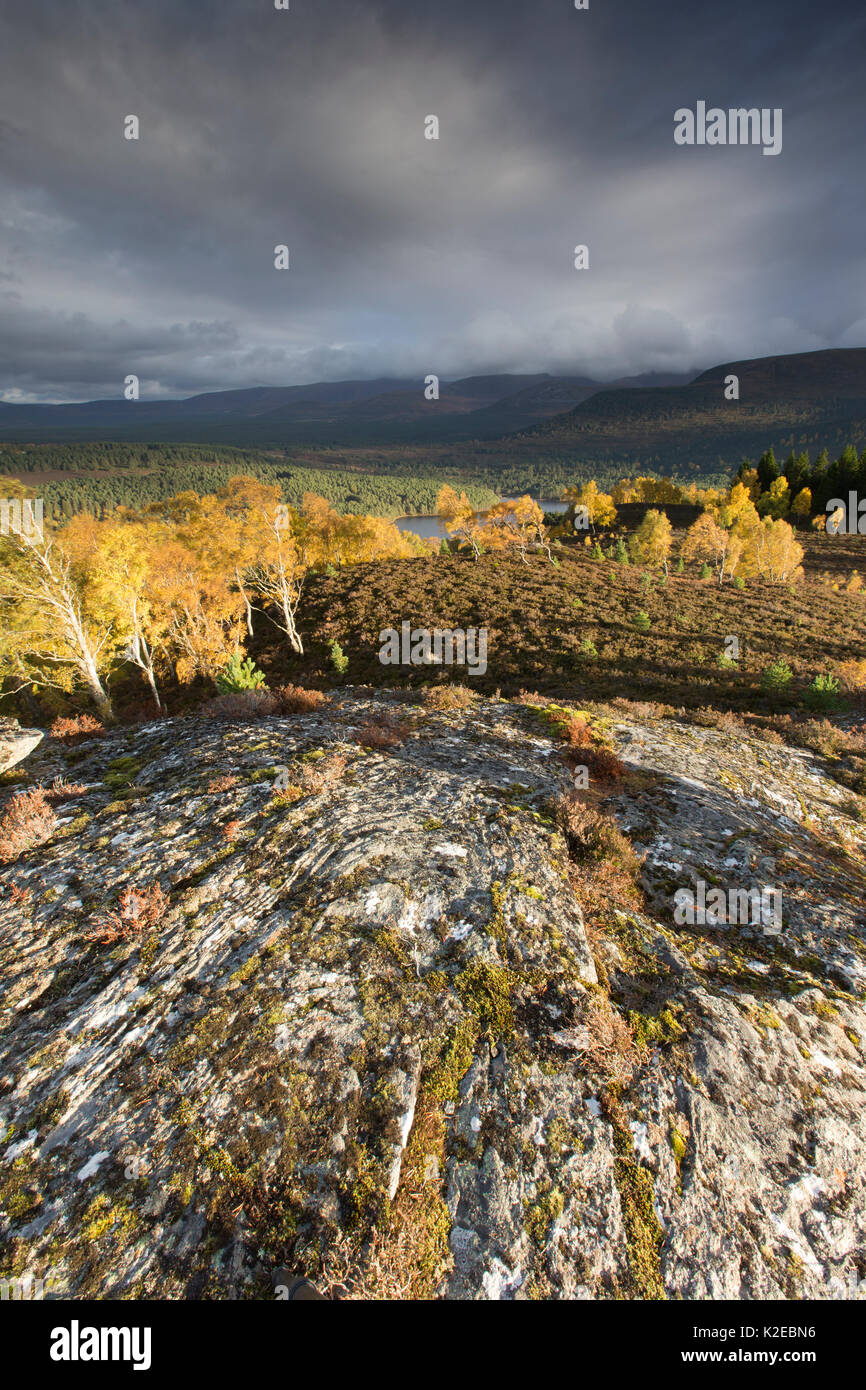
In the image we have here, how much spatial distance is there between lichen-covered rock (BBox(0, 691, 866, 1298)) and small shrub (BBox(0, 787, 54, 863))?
0.59 feet

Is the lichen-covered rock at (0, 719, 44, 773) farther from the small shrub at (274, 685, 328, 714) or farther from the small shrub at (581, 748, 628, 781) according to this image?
the small shrub at (581, 748, 628, 781)

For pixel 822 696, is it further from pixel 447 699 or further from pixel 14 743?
pixel 14 743

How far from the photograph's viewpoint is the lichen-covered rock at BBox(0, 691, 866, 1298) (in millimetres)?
3447

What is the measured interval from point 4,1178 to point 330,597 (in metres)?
44.9

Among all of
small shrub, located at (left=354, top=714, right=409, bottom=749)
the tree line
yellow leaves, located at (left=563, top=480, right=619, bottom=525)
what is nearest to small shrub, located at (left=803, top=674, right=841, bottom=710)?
small shrub, located at (left=354, top=714, right=409, bottom=749)

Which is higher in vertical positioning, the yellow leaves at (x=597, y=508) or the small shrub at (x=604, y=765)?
the yellow leaves at (x=597, y=508)

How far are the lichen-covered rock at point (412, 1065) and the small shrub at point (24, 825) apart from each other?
18 centimetres

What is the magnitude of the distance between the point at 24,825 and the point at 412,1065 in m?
6.69

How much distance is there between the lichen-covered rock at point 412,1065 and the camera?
3.45m

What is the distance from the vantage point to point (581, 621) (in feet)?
123

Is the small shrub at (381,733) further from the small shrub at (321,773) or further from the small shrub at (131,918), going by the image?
the small shrub at (131,918)

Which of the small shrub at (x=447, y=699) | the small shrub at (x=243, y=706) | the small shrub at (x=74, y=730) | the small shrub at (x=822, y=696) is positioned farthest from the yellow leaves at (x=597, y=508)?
the small shrub at (x=74, y=730)

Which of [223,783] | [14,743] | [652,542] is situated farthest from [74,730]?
[652,542]

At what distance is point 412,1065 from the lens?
4383mm
